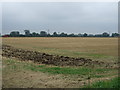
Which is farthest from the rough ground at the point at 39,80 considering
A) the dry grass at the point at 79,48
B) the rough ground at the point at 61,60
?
the dry grass at the point at 79,48

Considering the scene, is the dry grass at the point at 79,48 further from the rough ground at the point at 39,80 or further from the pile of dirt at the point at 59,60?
the rough ground at the point at 39,80

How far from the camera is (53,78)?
10234 mm

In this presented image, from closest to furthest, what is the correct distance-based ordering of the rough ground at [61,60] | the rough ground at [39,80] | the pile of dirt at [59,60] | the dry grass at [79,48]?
the rough ground at [39,80] < the rough ground at [61,60] < the pile of dirt at [59,60] < the dry grass at [79,48]

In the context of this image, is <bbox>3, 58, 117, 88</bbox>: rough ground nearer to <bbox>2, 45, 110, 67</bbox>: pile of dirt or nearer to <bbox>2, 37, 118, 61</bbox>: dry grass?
<bbox>2, 45, 110, 67</bbox>: pile of dirt

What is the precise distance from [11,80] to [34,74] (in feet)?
5.68

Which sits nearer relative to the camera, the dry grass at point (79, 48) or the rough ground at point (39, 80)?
the rough ground at point (39, 80)

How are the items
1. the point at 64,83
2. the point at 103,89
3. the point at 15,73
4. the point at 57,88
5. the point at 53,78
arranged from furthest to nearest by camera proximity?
the point at 15,73, the point at 53,78, the point at 64,83, the point at 57,88, the point at 103,89

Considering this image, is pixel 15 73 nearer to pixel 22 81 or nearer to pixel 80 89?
pixel 22 81

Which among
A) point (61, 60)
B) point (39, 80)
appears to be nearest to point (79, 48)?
point (61, 60)

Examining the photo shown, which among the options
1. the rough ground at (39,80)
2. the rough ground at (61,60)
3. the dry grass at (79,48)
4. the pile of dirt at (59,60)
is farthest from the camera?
the dry grass at (79,48)

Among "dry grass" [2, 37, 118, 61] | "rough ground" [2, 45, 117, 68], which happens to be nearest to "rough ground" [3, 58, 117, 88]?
"rough ground" [2, 45, 117, 68]

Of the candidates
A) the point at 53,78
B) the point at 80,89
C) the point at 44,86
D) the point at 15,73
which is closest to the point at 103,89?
the point at 80,89

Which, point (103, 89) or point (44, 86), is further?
point (44, 86)

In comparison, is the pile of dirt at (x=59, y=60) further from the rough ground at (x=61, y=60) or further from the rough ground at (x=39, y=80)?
the rough ground at (x=39, y=80)
